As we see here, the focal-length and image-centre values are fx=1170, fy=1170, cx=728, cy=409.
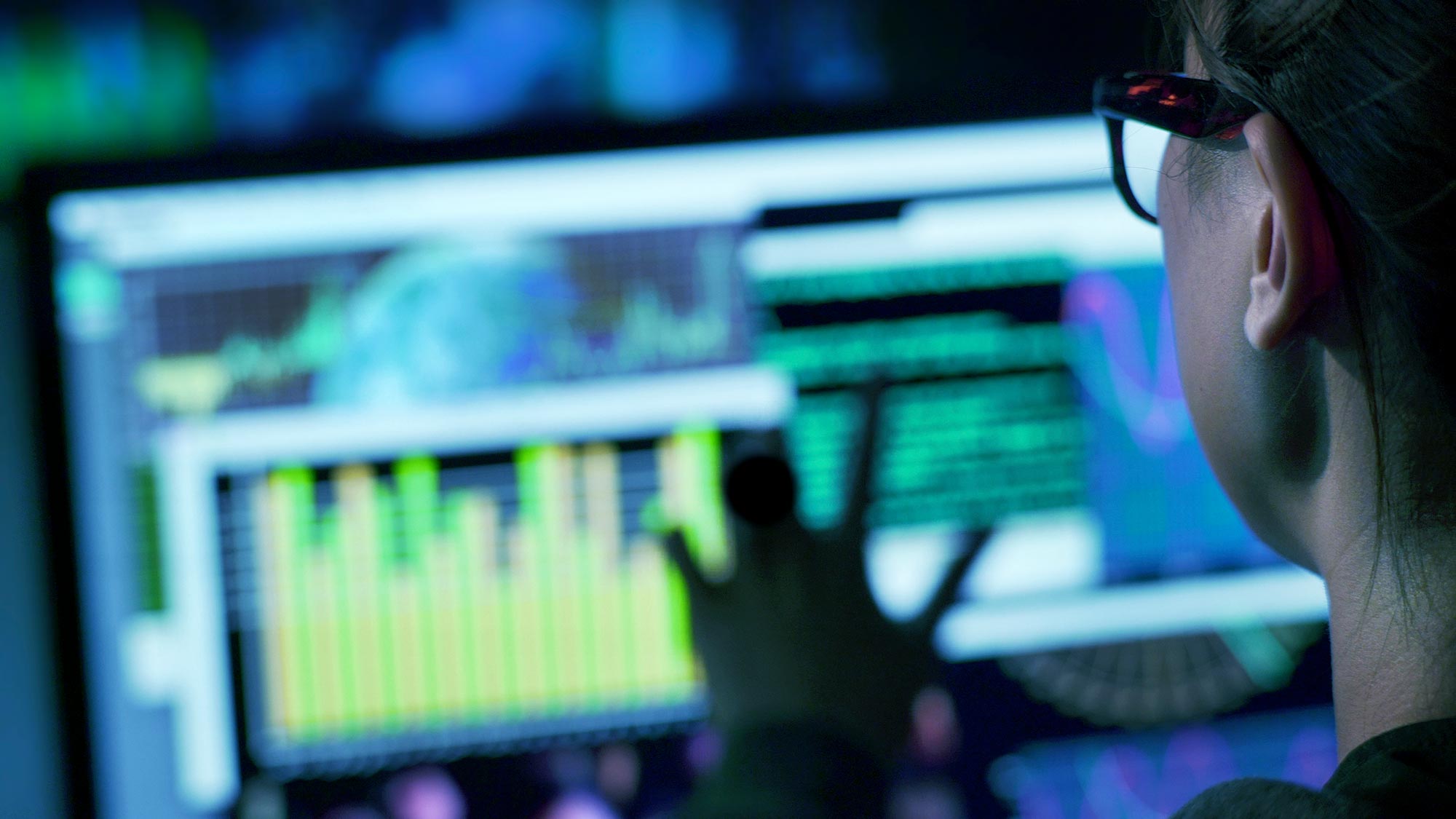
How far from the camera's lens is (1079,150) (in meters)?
0.97

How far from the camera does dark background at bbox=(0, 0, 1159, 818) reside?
0.82 meters

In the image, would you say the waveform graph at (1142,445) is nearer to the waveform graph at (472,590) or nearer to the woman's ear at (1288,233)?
the waveform graph at (472,590)

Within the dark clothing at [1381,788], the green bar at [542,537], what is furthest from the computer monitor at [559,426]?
the dark clothing at [1381,788]

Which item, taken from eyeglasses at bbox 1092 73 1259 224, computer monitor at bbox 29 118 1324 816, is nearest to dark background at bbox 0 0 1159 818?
computer monitor at bbox 29 118 1324 816

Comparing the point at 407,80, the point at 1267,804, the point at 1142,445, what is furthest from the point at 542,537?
the point at 1267,804

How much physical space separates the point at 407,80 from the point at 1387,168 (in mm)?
726

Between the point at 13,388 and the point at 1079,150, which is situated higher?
the point at 1079,150

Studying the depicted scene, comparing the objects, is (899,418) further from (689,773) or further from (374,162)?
(374,162)

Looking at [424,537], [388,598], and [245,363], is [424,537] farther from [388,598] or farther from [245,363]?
[245,363]

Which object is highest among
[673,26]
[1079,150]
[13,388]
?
[673,26]

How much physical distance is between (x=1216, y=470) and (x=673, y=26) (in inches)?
21.7

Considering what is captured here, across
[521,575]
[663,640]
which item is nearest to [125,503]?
[521,575]

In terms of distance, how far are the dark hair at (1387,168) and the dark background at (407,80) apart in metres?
0.48

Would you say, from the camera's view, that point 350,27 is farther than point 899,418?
No
